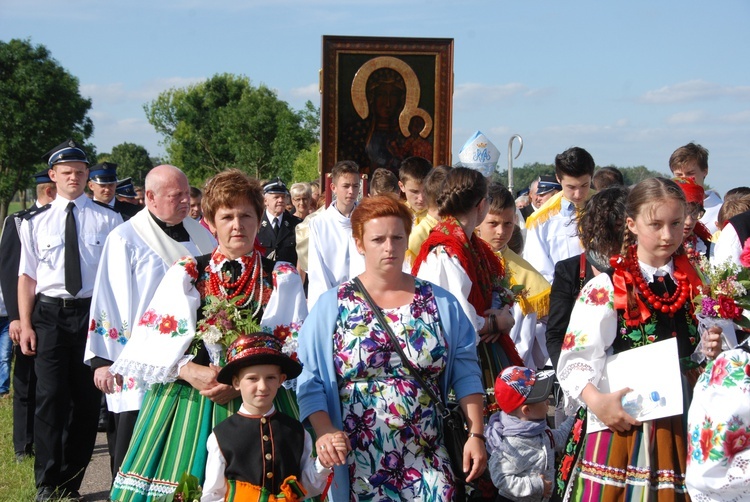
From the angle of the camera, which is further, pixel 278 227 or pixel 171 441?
pixel 278 227

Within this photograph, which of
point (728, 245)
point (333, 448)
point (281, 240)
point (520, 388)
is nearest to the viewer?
point (333, 448)

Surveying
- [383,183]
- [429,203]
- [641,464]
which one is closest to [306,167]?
[383,183]

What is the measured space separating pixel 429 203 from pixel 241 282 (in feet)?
5.03

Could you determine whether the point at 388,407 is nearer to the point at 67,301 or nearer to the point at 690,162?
the point at 67,301

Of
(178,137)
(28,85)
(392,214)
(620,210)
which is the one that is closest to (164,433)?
(392,214)

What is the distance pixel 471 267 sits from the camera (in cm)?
514

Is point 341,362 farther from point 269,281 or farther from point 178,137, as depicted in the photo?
point 178,137

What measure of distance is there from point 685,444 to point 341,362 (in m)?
1.50

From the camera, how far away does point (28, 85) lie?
46.2m

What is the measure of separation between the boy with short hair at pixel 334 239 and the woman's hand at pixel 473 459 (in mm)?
4185

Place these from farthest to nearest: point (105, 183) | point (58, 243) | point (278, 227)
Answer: point (278, 227) < point (105, 183) < point (58, 243)

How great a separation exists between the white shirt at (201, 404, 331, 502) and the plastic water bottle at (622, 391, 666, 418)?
129 cm

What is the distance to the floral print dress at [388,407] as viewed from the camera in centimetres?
381

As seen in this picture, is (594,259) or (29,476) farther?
(29,476)
